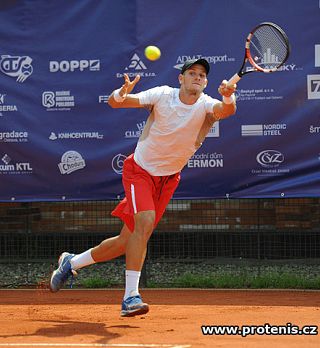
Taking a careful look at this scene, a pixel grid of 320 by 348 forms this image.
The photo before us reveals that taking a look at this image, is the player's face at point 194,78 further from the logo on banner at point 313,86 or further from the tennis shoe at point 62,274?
the logo on banner at point 313,86

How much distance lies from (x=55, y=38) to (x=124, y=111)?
1.02 meters

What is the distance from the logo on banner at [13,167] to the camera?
336 inches

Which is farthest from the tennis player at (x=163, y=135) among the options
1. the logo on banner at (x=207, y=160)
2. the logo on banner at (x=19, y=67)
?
the logo on banner at (x=19, y=67)

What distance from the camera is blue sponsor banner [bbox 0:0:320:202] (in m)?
8.17

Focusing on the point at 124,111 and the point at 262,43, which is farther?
the point at 124,111

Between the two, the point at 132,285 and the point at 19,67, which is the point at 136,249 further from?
the point at 19,67

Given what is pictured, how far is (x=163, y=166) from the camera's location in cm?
648

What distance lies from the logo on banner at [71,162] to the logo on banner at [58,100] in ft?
1.53

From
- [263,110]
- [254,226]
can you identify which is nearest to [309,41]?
[263,110]

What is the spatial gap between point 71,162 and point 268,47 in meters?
2.73

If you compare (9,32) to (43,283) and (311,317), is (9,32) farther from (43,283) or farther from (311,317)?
(311,317)

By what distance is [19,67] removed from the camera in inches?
336

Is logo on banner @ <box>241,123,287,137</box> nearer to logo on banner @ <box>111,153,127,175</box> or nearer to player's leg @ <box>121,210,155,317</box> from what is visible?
logo on banner @ <box>111,153,127,175</box>

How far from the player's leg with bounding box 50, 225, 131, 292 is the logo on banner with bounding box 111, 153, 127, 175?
161 centimetres
